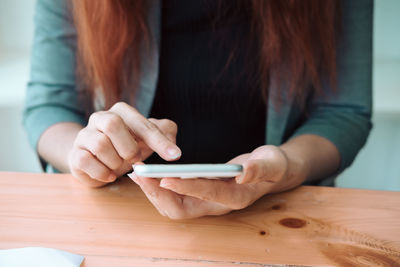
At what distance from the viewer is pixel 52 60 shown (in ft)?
2.64

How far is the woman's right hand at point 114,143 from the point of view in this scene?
17.5 inches

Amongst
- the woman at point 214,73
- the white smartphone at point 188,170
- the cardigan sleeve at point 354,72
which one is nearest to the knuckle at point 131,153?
the white smartphone at point 188,170

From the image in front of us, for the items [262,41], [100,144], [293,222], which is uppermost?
[262,41]

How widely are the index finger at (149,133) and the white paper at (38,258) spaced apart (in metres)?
0.15

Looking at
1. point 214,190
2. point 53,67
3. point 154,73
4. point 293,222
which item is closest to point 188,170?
point 214,190

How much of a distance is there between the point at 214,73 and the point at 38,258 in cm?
59

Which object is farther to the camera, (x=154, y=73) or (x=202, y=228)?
(x=154, y=73)

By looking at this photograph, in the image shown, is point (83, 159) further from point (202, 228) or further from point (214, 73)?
point (214, 73)

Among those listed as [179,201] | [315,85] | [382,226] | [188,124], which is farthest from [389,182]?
[179,201]

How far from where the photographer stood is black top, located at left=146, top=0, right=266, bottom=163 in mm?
825

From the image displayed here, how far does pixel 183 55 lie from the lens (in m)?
0.84

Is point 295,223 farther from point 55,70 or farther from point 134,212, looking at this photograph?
point 55,70

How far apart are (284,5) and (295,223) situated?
0.47 meters

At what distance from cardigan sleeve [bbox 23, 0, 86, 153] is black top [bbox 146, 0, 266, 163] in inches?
8.1
